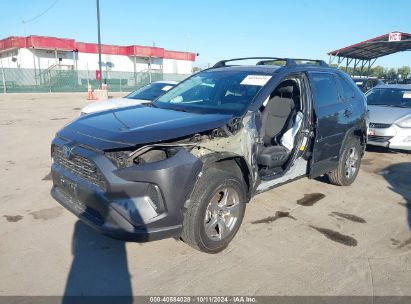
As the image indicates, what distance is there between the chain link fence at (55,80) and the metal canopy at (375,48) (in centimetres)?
1749

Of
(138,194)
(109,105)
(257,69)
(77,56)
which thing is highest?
(77,56)

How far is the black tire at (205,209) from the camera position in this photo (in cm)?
311

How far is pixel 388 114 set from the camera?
7816 millimetres

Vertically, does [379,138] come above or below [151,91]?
below

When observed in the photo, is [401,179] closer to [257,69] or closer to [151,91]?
[257,69]

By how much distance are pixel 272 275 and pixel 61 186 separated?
223 centimetres

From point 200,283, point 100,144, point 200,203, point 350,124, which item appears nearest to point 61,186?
point 100,144

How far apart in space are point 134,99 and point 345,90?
539 centimetres

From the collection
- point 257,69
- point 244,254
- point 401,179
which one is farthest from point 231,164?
point 401,179

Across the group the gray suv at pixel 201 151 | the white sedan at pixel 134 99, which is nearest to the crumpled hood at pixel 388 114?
the gray suv at pixel 201 151

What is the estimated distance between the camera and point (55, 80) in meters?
32.6

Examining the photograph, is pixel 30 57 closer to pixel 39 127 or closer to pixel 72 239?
pixel 39 127

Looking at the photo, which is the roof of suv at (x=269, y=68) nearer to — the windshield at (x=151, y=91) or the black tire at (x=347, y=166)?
the black tire at (x=347, y=166)

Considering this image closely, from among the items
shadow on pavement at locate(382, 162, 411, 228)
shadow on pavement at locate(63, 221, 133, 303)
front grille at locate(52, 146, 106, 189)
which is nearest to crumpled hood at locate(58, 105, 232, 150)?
front grille at locate(52, 146, 106, 189)
